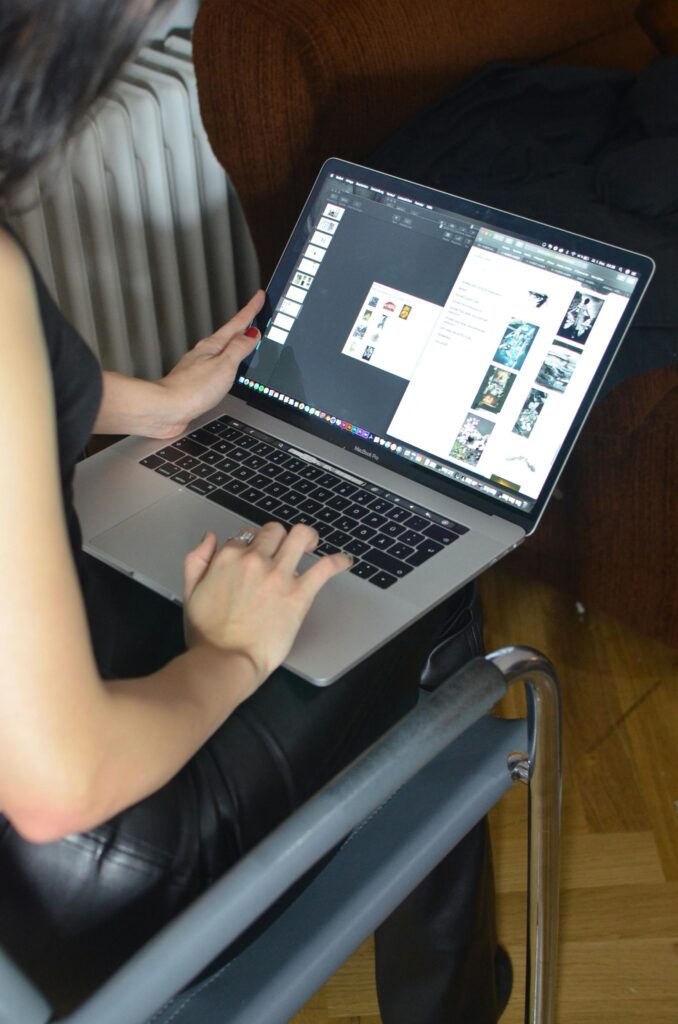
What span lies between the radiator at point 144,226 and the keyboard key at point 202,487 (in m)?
0.67

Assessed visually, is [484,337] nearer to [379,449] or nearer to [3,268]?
[379,449]

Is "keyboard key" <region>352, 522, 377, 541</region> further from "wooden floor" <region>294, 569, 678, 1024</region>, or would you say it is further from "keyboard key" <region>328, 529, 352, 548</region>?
"wooden floor" <region>294, 569, 678, 1024</region>

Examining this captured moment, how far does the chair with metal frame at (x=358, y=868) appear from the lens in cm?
58

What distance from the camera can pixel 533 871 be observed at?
90 centimetres

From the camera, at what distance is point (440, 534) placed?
98 centimetres

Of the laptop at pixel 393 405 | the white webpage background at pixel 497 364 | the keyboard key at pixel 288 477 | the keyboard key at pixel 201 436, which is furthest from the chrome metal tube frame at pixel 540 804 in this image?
the keyboard key at pixel 201 436

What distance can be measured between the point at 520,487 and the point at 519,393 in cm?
9

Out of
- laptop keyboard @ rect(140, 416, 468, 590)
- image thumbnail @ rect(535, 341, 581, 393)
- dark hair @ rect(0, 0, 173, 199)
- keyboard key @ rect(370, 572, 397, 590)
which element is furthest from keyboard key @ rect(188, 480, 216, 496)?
dark hair @ rect(0, 0, 173, 199)

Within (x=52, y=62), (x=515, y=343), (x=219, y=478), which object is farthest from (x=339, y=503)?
(x=52, y=62)

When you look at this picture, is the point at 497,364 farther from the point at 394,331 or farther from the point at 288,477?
the point at 288,477

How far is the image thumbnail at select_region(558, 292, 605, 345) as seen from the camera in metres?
0.98

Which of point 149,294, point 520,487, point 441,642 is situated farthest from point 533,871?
point 149,294

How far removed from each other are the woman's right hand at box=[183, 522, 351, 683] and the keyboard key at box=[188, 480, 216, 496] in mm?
256

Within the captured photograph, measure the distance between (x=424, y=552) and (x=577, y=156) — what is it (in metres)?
0.83
